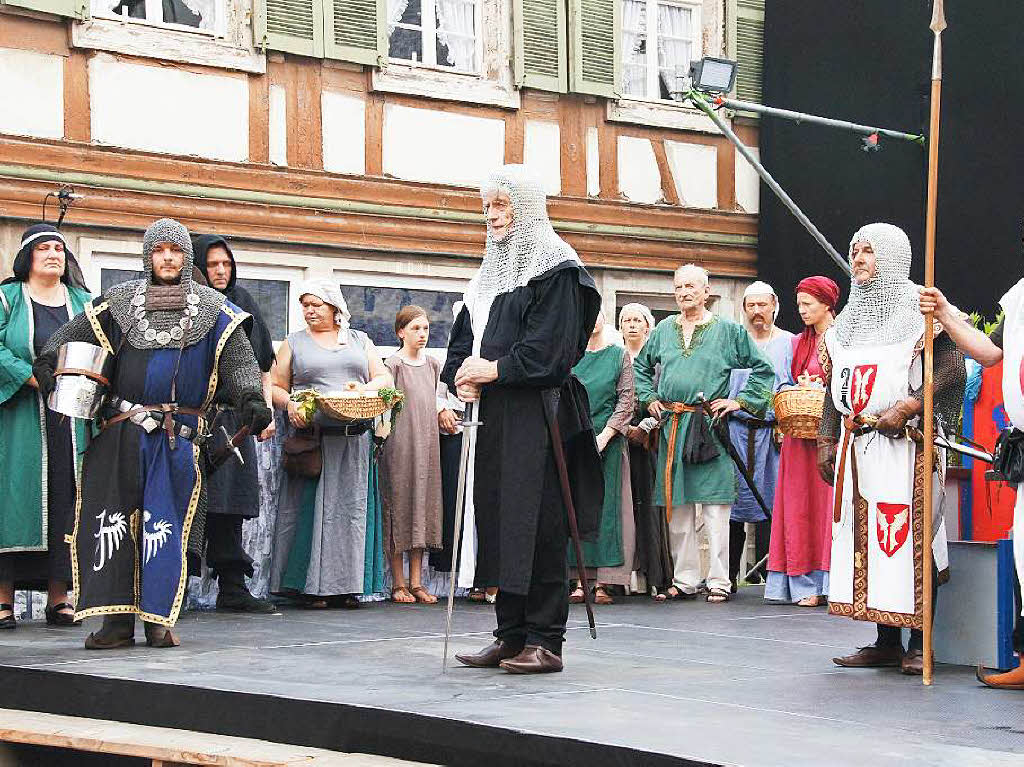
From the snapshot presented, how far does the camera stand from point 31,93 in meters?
12.0

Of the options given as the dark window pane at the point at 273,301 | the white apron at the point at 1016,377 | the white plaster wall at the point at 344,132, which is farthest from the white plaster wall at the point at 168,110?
the white apron at the point at 1016,377

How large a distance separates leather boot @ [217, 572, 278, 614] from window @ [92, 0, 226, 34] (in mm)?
4782

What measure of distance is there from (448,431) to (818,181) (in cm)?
656

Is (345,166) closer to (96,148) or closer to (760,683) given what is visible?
(96,148)

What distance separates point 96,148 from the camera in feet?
40.4

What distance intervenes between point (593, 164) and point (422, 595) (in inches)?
234

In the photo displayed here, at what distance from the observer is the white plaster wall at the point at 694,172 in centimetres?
1562

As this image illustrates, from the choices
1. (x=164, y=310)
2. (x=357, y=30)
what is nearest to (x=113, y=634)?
(x=164, y=310)

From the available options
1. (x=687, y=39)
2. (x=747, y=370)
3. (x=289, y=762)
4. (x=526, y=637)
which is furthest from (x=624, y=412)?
(x=687, y=39)

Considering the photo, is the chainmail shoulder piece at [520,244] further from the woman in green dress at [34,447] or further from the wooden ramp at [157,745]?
the woman in green dress at [34,447]

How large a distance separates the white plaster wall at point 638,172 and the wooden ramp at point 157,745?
957 centimetres

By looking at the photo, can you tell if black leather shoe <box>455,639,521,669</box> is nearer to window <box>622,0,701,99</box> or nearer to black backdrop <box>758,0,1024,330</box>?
black backdrop <box>758,0,1024,330</box>

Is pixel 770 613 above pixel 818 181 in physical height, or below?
below

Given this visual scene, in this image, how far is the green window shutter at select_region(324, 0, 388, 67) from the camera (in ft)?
44.2
